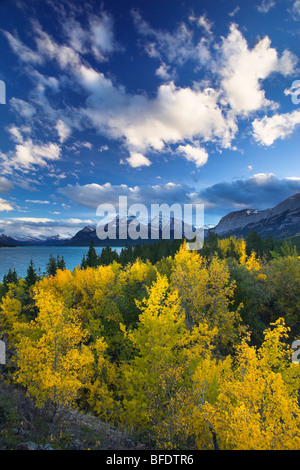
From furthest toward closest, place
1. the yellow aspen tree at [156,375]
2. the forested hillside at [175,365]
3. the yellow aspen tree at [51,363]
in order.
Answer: the yellow aspen tree at [156,375], the yellow aspen tree at [51,363], the forested hillside at [175,365]

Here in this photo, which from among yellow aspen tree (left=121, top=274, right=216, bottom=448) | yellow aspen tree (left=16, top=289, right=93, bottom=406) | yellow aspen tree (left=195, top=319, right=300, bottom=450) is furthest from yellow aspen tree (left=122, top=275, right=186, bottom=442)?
yellow aspen tree (left=16, top=289, right=93, bottom=406)

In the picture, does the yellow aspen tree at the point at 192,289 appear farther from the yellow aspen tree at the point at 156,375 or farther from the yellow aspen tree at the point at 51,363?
the yellow aspen tree at the point at 51,363

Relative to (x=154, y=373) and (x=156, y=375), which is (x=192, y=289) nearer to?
(x=156, y=375)

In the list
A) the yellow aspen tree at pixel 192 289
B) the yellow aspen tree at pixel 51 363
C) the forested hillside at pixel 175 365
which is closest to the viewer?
the forested hillside at pixel 175 365

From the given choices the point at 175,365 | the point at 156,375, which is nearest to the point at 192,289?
the point at 175,365

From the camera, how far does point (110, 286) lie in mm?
29906

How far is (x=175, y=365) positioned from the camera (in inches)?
607

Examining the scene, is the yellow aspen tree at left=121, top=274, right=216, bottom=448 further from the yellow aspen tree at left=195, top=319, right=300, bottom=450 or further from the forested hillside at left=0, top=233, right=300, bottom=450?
the yellow aspen tree at left=195, top=319, right=300, bottom=450

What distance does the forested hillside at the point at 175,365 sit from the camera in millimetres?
9336

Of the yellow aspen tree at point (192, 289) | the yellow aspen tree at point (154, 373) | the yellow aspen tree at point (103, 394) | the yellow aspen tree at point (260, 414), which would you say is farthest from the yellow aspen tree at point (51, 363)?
the yellow aspen tree at point (192, 289)

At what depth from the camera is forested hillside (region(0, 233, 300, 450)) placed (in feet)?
30.6
